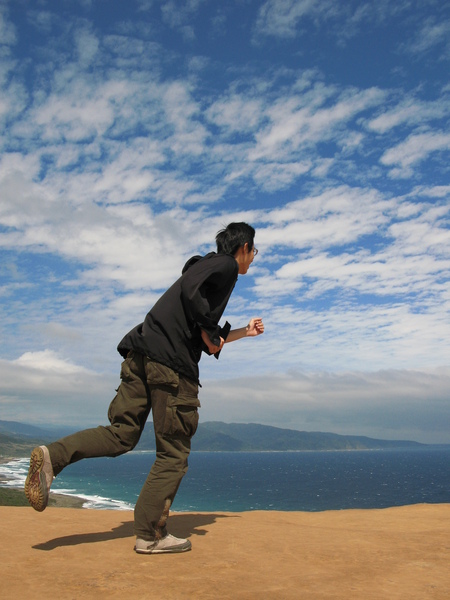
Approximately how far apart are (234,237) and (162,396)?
1.55 m

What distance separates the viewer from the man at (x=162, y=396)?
3.59 m

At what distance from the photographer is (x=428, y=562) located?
3.54 metres

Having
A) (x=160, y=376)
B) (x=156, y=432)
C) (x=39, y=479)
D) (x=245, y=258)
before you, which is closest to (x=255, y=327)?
(x=245, y=258)

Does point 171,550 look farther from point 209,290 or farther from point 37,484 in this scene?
point 209,290

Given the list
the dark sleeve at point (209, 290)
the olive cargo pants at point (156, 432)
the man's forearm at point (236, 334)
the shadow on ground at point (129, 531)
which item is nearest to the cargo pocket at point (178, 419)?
the olive cargo pants at point (156, 432)

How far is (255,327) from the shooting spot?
4.38 m

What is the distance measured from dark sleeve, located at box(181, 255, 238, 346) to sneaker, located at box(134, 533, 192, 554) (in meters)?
1.56

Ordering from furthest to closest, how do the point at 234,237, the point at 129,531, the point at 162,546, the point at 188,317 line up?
1. the point at 129,531
2. the point at 234,237
3. the point at 188,317
4. the point at 162,546

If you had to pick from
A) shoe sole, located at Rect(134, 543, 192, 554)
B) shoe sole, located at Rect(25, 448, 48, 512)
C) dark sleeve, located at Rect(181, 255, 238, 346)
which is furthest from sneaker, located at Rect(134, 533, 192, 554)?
dark sleeve, located at Rect(181, 255, 238, 346)

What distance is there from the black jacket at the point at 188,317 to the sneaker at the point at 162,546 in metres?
1.25

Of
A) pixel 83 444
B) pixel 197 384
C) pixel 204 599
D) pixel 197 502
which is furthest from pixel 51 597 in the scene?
A: pixel 197 502

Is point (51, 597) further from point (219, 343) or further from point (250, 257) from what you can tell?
point (250, 257)

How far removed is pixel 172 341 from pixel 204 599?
1.84 m

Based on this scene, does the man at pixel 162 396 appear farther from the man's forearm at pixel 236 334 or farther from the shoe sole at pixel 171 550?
the man's forearm at pixel 236 334
